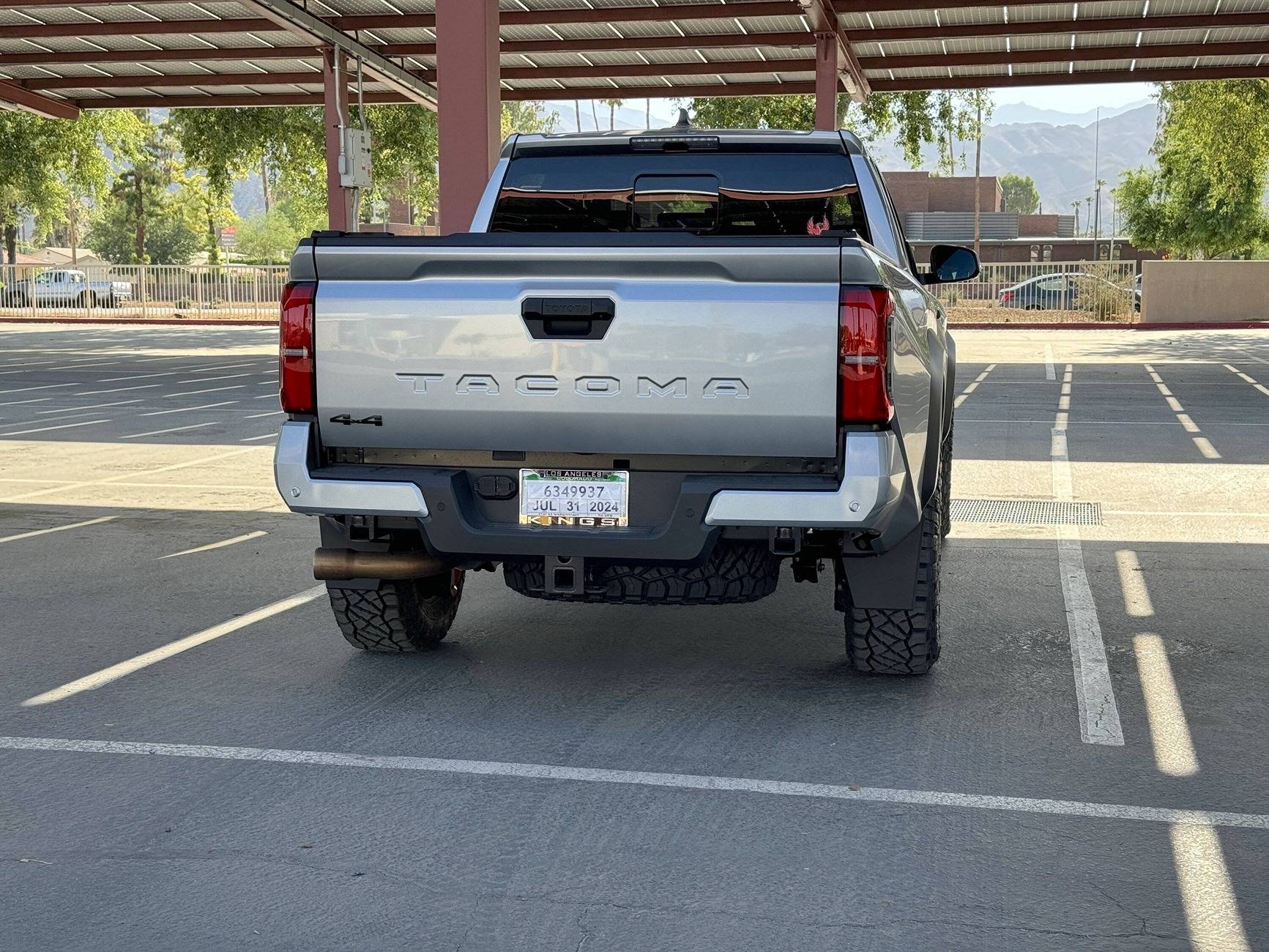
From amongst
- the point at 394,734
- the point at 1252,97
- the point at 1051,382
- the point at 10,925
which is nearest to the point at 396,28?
the point at 1051,382

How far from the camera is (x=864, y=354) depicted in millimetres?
5012

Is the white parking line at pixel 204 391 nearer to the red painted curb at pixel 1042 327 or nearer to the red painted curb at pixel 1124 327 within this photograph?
the red painted curb at pixel 1124 327

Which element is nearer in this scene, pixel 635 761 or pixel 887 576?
pixel 635 761

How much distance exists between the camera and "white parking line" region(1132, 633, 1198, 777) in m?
5.04

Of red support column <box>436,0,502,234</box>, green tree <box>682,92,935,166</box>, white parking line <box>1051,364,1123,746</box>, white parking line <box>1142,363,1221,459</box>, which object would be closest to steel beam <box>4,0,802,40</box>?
red support column <box>436,0,502,234</box>

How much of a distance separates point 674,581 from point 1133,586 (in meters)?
3.32

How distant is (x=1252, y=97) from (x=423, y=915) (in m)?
30.6

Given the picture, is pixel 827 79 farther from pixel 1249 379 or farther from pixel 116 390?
pixel 116 390

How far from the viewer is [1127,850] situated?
4.25 m

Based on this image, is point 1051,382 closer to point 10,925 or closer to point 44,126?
point 10,925

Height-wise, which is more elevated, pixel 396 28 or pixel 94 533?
pixel 396 28

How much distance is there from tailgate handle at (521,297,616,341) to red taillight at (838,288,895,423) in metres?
0.79

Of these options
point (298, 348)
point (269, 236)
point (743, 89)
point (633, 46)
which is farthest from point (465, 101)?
point (269, 236)

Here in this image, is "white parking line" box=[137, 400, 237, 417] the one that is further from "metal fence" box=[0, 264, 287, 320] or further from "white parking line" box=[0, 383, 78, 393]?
"metal fence" box=[0, 264, 287, 320]
